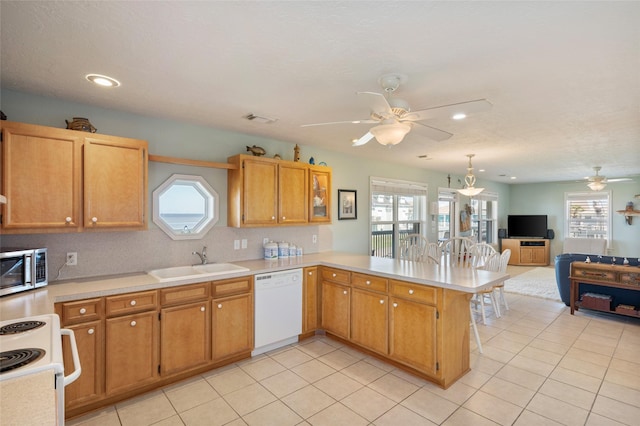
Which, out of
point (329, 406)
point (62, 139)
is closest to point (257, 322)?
point (329, 406)

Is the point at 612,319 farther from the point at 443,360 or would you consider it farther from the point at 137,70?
the point at 137,70

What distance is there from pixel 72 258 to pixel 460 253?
180 inches

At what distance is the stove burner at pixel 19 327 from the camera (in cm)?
146

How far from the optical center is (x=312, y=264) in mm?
3619

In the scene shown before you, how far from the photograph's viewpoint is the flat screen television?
29.7 ft

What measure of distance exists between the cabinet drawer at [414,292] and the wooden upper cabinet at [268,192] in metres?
1.48

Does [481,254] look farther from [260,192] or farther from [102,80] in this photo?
[102,80]

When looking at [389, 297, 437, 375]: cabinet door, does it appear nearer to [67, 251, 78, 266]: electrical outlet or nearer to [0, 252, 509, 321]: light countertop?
[0, 252, 509, 321]: light countertop

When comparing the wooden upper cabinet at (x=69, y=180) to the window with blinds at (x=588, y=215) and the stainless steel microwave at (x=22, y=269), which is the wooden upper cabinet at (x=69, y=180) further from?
the window with blinds at (x=588, y=215)

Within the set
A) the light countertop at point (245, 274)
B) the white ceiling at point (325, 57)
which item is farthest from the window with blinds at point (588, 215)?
the light countertop at point (245, 274)

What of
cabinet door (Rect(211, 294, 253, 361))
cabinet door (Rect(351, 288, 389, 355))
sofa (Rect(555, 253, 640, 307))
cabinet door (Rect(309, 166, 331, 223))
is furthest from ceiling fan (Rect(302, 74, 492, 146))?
sofa (Rect(555, 253, 640, 307))

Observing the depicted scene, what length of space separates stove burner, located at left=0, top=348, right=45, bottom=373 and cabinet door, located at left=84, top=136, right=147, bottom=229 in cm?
151

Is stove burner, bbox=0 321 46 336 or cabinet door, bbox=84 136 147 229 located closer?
stove burner, bbox=0 321 46 336

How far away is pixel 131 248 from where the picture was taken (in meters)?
2.97
